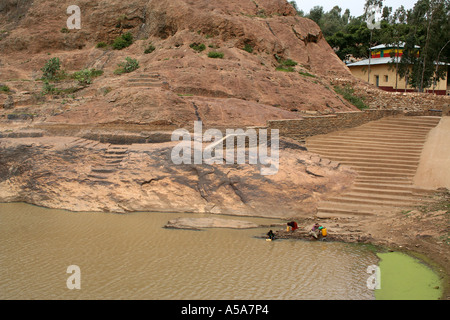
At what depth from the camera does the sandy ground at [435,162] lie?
11555 millimetres

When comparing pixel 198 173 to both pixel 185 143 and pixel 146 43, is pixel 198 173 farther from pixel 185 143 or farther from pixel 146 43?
pixel 146 43

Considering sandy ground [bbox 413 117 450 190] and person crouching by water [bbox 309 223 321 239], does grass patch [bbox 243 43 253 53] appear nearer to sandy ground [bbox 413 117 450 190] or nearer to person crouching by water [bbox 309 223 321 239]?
sandy ground [bbox 413 117 450 190]

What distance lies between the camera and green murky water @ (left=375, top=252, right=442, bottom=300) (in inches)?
268

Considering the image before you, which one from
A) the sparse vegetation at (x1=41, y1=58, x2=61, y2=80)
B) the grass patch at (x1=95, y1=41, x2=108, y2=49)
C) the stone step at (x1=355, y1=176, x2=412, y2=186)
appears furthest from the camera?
the grass patch at (x1=95, y1=41, x2=108, y2=49)

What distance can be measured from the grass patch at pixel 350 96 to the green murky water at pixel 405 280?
1135 centimetres

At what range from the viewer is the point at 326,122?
15.2 m

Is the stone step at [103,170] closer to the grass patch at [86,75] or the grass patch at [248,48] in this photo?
the grass patch at [86,75]

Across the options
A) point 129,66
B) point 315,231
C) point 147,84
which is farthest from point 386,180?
point 129,66

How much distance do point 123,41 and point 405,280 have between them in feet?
61.7

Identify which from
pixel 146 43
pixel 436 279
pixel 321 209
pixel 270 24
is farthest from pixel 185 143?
pixel 270 24

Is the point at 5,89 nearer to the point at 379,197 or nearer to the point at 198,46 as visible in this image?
the point at 198,46

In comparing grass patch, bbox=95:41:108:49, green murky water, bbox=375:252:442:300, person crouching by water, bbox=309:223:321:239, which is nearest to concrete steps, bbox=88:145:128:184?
person crouching by water, bbox=309:223:321:239

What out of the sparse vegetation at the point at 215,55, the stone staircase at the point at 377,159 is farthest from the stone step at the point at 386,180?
the sparse vegetation at the point at 215,55

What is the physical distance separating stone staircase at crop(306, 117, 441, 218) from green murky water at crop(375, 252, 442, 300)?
2394 mm
